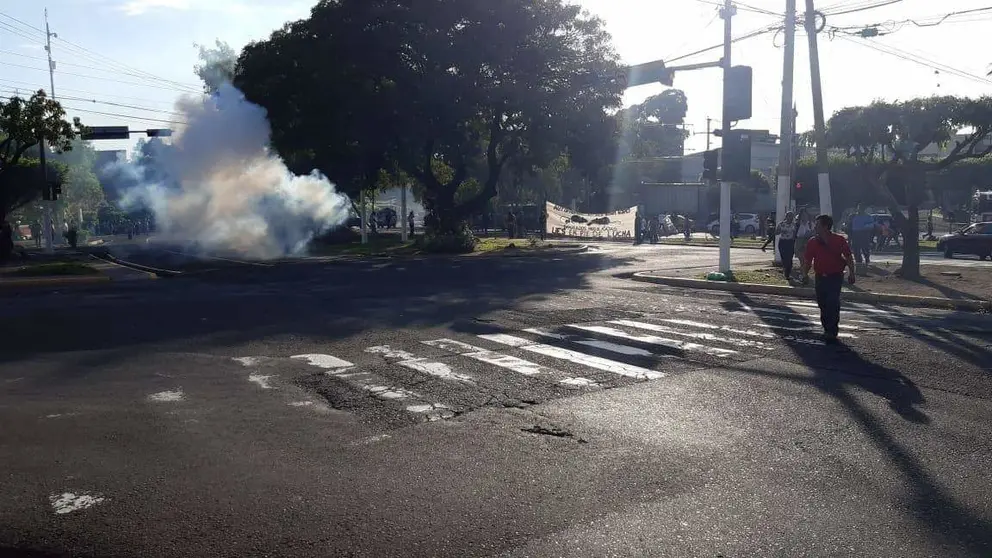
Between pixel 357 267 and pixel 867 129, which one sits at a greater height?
pixel 867 129

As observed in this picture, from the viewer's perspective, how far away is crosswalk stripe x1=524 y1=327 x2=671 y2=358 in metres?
11.0

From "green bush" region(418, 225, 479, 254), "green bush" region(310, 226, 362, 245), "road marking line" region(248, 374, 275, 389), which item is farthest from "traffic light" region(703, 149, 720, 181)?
"green bush" region(310, 226, 362, 245)

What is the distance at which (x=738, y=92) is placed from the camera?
20.9 m

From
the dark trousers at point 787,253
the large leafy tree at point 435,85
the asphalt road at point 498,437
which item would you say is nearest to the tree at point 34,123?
the large leafy tree at point 435,85

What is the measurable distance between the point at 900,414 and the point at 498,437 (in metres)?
3.83

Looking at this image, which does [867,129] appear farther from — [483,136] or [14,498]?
[14,498]

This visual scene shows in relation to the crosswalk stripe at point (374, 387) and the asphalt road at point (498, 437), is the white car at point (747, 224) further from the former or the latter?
the crosswalk stripe at point (374, 387)

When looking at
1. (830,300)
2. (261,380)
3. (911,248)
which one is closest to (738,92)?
(911,248)

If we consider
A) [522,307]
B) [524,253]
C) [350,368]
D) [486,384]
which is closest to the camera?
[486,384]

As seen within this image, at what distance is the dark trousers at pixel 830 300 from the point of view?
11602mm

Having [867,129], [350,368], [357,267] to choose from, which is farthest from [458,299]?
[867,129]

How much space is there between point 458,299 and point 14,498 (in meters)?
12.6

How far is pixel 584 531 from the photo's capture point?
5.04 meters

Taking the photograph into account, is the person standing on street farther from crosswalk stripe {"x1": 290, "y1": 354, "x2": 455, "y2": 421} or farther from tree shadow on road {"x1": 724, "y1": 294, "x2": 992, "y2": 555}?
crosswalk stripe {"x1": 290, "y1": 354, "x2": 455, "y2": 421}
